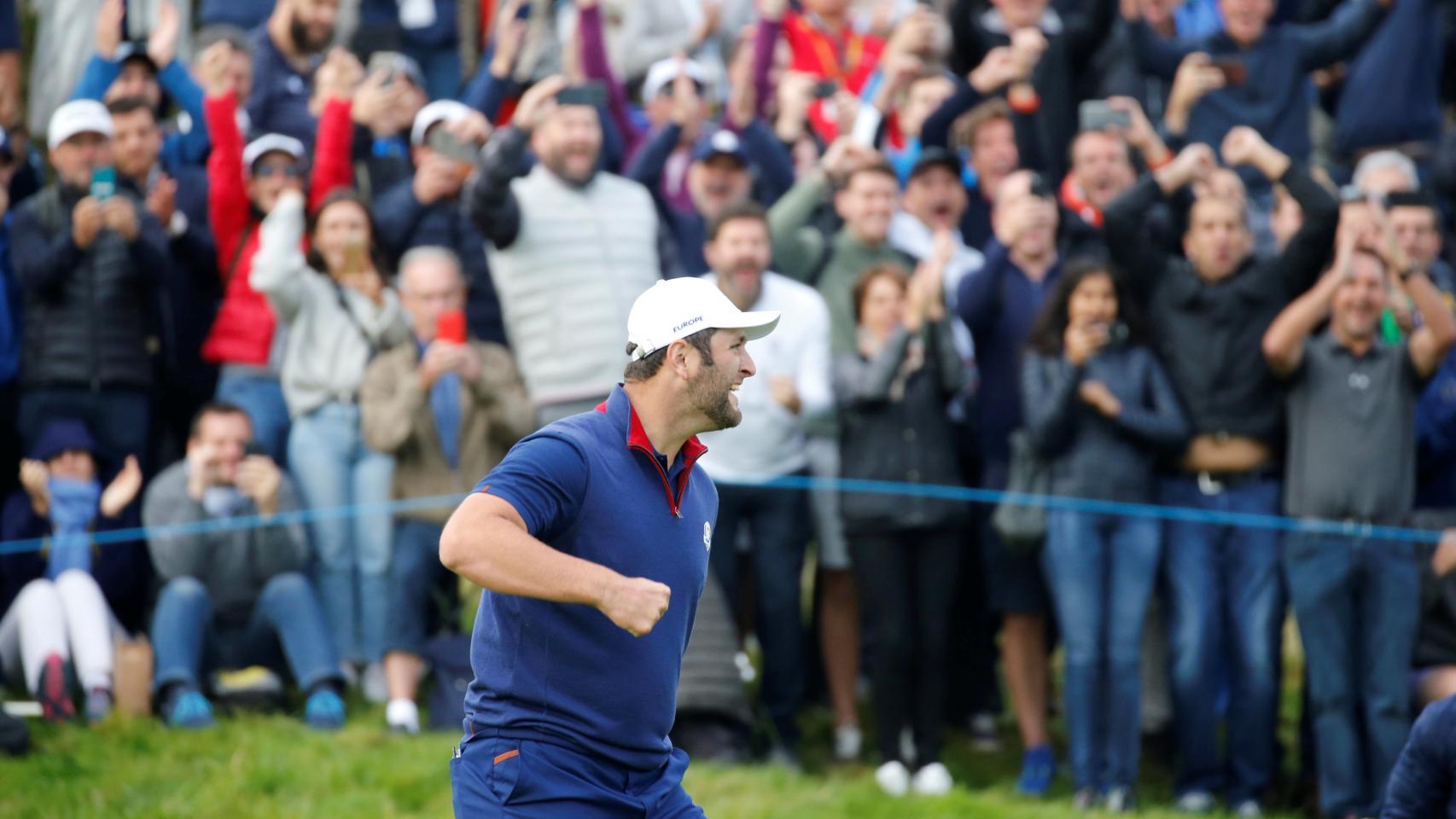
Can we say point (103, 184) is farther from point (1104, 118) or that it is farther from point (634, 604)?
point (634, 604)

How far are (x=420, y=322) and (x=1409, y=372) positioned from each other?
5.09 meters

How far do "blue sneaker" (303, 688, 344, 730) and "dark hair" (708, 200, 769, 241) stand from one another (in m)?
3.07

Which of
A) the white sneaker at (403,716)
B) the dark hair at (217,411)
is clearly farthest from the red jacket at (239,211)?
the white sneaker at (403,716)

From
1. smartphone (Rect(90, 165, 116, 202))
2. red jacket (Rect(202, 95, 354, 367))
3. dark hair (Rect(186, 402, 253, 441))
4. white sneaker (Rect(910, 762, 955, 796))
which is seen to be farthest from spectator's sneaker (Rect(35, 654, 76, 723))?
white sneaker (Rect(910, 762, 955, 796))

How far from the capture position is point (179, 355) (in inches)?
425

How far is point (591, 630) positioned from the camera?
530 centimetres

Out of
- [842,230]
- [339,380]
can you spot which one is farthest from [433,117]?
[842,230]

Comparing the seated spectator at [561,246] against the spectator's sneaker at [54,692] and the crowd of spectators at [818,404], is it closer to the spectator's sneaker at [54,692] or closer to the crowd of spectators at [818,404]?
the crowd of spectators at [818,404]

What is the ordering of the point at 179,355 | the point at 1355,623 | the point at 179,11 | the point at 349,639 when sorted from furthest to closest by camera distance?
the point at 179,11, the point at 179,355, the point at 349,639, the point at 1355,623

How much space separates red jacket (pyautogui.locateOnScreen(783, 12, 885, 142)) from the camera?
13.5m

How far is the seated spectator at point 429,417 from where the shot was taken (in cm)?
998

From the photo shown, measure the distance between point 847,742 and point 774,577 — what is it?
95 centimetres

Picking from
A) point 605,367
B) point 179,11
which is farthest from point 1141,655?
point 179,11

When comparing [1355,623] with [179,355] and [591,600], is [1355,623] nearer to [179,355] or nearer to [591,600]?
[591,600]
